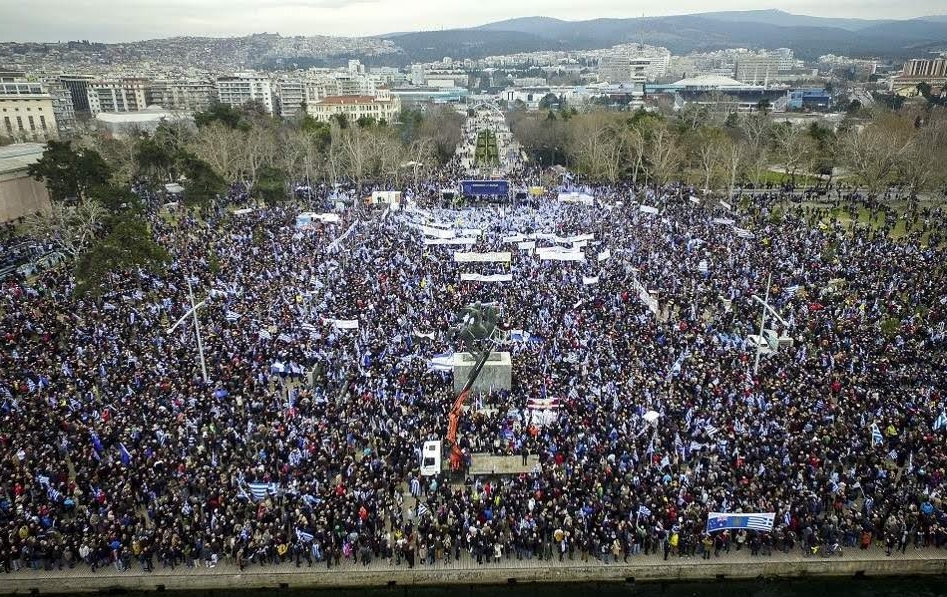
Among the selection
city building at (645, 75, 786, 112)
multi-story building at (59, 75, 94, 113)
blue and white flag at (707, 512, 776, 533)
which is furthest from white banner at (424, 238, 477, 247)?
multi-story building at (59, 75, 94, 113)

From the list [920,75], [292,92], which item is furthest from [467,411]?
[920,75]

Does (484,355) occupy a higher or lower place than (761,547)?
higher

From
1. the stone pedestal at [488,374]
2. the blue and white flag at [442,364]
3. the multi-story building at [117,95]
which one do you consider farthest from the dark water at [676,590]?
the multi-story building at [117,95]

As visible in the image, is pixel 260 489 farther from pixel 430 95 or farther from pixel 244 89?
pixel 430 95

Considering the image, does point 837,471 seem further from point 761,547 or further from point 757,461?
point 761,547

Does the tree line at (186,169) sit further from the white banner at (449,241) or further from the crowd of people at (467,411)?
the white banner at (449,241)

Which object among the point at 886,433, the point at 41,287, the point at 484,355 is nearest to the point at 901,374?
the point at 886,433
